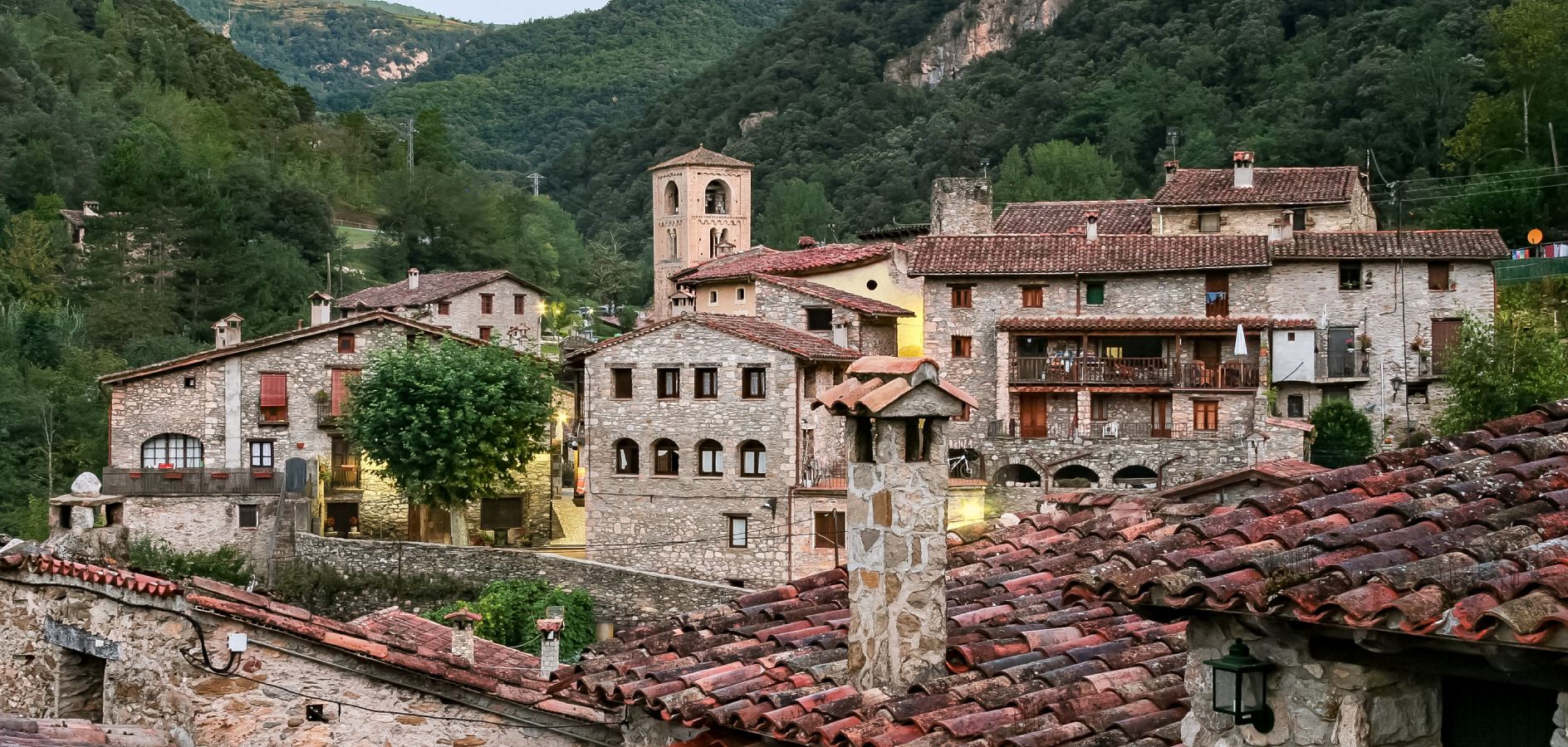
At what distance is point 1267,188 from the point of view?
Answer: 49.9m

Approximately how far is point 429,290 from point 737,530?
82.9 ft

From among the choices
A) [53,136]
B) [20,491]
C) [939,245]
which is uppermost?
[53,136]

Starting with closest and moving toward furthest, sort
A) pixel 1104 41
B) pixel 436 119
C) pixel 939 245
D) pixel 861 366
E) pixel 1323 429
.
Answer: pixel 861 366 < pixel 1323 429 < pixel 939 245 < pixel 1104 41 < pixel 436 119

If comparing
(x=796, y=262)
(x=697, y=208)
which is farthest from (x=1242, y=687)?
(x=697, y=208)

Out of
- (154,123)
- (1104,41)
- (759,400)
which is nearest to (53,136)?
(154,123)

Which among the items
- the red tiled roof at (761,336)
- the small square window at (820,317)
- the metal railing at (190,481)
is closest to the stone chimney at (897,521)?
the red tiled roof at (761,336)

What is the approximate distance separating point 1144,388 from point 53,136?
58.9 m

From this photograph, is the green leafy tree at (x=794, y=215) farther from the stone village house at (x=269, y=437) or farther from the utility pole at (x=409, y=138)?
the stone village house at (x=269, y=437)

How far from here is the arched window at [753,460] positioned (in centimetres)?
3972

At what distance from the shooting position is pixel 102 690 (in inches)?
557

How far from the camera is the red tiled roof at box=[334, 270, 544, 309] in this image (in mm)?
60797

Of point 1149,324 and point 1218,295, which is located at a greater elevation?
point 1218,295

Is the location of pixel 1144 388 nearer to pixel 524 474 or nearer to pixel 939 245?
pixel 939 245

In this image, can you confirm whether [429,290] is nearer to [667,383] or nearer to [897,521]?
[667,383]
